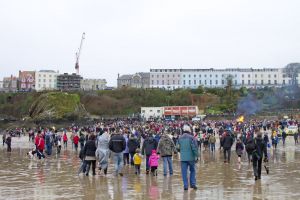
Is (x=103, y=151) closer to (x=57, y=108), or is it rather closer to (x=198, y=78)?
(x=57, y=108)

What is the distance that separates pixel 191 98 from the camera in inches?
5103

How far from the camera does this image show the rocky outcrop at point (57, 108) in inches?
3214

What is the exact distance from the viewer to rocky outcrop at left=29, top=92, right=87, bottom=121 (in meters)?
81.6

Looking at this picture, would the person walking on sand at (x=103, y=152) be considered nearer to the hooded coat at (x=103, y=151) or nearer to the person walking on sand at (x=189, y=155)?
the hooded coat at (x=103, y=151)

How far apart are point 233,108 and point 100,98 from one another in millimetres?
33240

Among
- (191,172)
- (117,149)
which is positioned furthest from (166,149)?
(191,172)

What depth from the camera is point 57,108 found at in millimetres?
83438

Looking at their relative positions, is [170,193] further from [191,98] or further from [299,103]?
[191,98]

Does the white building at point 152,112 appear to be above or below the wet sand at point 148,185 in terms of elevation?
above

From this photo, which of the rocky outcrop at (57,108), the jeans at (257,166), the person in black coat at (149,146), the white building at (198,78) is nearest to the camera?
the jeans at (257,166)

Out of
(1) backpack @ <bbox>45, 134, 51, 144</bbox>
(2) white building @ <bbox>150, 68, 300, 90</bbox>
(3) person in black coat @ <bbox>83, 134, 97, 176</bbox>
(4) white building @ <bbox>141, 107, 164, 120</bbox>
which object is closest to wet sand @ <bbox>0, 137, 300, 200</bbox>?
(3) person in black coat @ <bbox>83, 134, 97, 176</bbox>

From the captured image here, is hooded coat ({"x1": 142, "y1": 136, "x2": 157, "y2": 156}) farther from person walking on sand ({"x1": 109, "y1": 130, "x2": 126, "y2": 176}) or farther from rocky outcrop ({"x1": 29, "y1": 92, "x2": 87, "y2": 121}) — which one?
rocky outcrop ({"x1": 29, "y1": 92, "x2": 87, "y2": 121})

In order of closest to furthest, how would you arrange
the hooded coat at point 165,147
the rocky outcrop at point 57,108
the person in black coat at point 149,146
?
1. the hooded coat at point 165,147
2. the person in black coat at point 149,146
3. the rocky outcrop at point 57,108

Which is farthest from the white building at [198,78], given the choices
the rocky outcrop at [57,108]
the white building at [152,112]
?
the rocky outcrop at [57,108]
